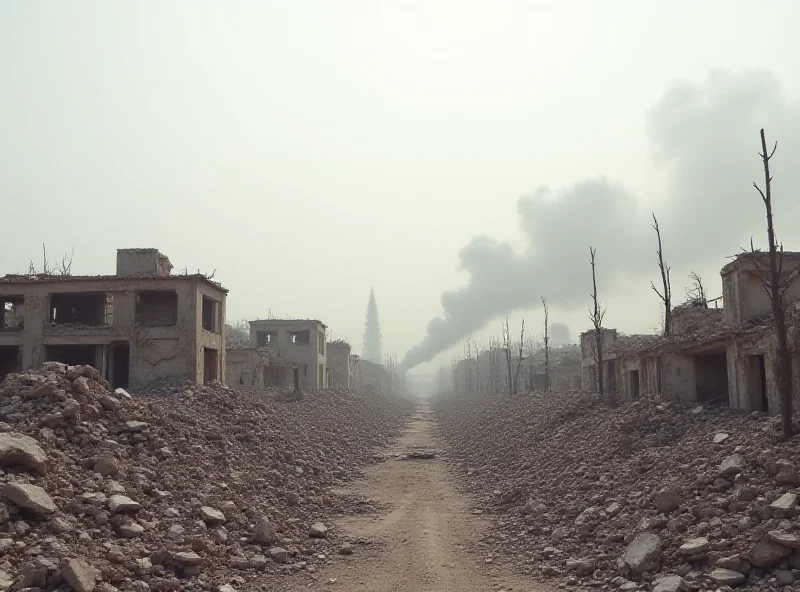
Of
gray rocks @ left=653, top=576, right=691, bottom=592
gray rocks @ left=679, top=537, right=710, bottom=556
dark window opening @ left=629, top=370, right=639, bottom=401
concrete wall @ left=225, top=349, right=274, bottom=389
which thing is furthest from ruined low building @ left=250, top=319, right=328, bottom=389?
gray rocks @ left=653, top=576, right=691, bottom=592

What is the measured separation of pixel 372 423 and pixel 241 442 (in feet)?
60.8

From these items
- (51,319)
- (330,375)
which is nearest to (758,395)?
(51,319)

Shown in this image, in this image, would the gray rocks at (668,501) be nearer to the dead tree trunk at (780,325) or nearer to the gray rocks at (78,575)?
the dead tree trunk at (780,325)

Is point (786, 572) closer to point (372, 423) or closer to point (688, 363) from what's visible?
point (688, 363)

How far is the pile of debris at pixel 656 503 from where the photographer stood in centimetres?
779

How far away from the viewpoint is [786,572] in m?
7.02

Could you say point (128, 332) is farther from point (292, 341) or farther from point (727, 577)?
point (292, 341)

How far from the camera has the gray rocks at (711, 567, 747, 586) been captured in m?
7.28

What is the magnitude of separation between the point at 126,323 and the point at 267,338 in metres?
23.6

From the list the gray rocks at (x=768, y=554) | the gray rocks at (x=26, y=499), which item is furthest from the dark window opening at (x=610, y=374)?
the gray rocks at (x=26, y=499)

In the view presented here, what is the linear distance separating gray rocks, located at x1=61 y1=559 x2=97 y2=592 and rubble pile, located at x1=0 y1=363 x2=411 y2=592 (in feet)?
0.05

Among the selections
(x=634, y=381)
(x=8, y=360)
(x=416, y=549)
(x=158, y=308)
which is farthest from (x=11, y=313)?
(x=634, y=381)

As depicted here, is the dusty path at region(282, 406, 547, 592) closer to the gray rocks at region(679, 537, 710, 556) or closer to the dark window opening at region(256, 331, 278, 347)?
the gray rocks at region(679, 537, 710, 556)

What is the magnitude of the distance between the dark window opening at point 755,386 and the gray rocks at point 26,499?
14964 millimetres
